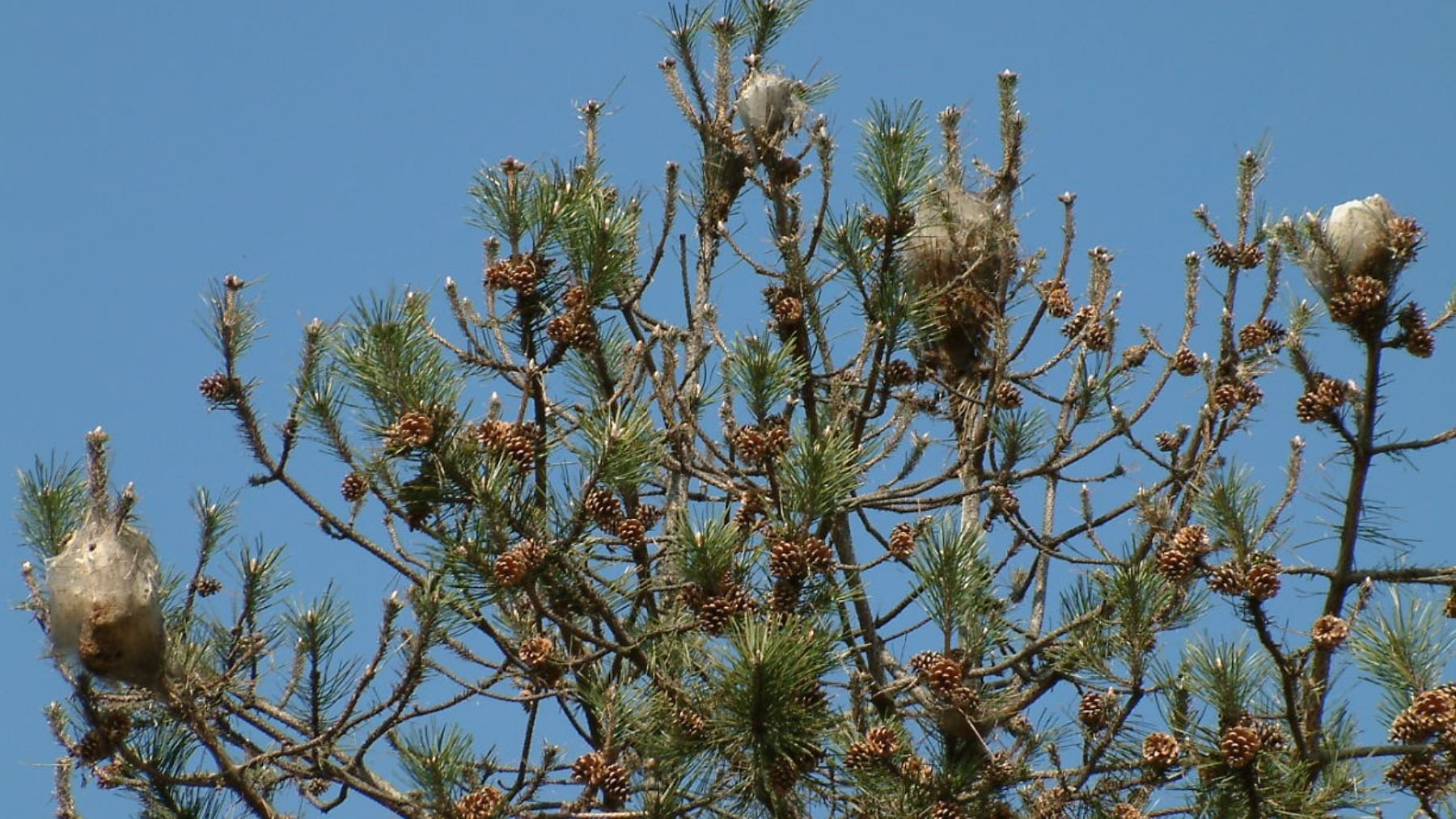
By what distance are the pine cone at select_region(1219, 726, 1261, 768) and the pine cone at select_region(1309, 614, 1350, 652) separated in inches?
8.9

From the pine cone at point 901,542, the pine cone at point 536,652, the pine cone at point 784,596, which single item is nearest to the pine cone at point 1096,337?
the pine cone at point 901,542

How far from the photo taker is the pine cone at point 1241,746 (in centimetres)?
340

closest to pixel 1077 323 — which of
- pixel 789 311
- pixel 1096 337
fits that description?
pixel 1096 337

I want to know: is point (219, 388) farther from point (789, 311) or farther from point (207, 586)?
point (789, 311)

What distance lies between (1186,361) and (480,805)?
252 cm

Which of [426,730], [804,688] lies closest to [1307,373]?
[804,688]

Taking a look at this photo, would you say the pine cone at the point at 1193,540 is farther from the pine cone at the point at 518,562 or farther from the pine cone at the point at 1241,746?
the pine cone at the point at 518,562

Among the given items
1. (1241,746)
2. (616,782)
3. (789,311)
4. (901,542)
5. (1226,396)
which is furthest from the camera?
(1226,396)

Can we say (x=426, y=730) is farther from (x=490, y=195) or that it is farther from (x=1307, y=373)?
(x=1307, y=373)

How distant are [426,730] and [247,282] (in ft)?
3.68

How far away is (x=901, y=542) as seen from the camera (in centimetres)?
385

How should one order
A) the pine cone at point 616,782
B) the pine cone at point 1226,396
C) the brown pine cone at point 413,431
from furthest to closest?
the pine cone at point 1226,396 < the pine cone at point 616,782 < the brown pine cone at point 413,431

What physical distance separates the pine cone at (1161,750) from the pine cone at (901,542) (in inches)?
25.9

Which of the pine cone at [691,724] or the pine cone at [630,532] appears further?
the pine cone at [630,532]
